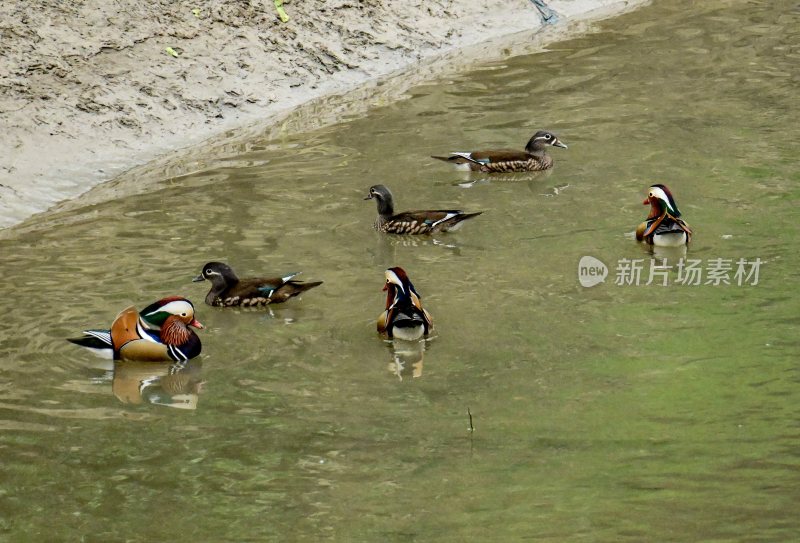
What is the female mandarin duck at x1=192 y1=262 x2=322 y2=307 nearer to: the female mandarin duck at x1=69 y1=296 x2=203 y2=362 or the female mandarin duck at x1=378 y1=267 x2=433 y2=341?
the female mandarin duck at x1=69 y1=296 x2=203 y2=362

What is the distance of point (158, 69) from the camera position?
1562cm

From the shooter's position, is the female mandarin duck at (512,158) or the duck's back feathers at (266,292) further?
the female mandarin duck at (512,158)

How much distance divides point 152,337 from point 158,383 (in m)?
0.45

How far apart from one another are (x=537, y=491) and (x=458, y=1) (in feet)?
44.5

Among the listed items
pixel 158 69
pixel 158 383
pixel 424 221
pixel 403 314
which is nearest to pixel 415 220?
pixel 424 221

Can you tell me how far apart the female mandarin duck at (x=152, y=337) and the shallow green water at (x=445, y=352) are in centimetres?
22

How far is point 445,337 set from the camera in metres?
9.48

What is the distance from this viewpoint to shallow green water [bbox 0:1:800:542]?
6820 millimetres

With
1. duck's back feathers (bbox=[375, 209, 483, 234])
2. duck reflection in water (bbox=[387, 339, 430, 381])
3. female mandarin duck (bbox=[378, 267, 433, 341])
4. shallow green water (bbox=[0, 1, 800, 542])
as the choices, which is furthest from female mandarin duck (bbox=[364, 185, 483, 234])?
duck reflection in water (bbox=[387, 339, 430, 381])

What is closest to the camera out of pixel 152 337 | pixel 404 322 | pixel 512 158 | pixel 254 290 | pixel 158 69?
pixel 404 322

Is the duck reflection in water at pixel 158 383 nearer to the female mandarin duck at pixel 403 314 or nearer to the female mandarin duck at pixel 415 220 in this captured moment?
the female mandarin duck at pixel 403 314

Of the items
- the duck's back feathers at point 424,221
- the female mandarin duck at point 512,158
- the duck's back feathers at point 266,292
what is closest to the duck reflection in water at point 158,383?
the duck's back feathers at point 266,292

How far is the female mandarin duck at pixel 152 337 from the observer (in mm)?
9391

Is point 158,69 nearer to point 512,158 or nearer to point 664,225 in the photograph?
point 512,158
